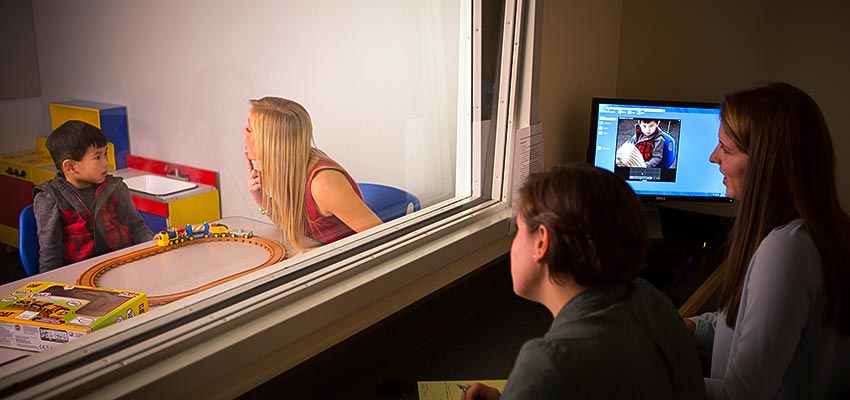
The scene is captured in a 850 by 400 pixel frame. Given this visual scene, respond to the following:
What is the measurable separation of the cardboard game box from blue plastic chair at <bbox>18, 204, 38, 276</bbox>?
0.22 m

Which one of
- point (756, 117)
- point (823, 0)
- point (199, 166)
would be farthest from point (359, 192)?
point (823, 0)

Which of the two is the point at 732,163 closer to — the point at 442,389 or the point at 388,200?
the point at 442,389

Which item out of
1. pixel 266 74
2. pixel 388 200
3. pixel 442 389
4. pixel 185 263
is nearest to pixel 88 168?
pixel 185 263

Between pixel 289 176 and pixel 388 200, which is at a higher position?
pixel 289 176

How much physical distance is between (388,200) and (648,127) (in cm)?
99

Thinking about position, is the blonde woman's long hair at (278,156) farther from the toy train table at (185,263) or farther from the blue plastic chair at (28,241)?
the blue plastic chair at (28,241)

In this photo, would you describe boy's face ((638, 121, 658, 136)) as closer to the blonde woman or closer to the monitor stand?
the monitor stand

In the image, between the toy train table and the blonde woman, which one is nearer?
the toy train table

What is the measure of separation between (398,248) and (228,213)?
66 centimetres

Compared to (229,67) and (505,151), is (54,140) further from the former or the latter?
(505,151)

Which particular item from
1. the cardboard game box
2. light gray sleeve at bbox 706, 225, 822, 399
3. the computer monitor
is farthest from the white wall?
light gray sleeve at bbox 706, 225, 822, 399

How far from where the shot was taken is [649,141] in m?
2.42

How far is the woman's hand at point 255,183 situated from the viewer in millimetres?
1940

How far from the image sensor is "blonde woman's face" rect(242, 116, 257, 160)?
192 cm
